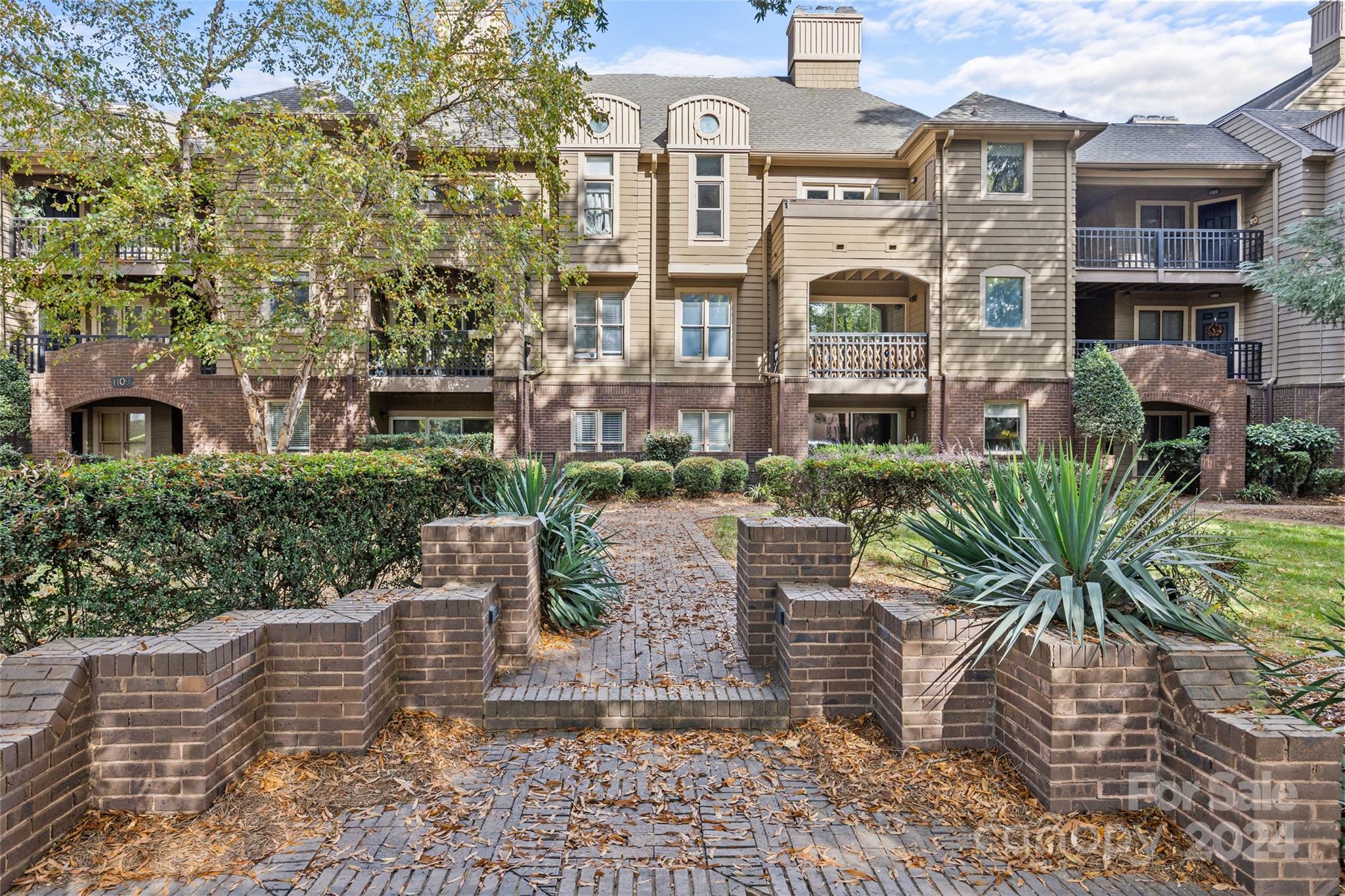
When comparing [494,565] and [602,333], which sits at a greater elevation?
[602,333]

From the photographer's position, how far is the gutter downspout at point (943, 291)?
16750 mm

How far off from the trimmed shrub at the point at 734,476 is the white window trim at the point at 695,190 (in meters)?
6.39

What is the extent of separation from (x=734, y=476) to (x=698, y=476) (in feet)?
3.40

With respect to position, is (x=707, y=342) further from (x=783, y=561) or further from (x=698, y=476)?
(x=783, y=561)

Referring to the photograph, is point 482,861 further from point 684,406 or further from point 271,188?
point 684,406

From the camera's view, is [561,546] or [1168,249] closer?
[561,546]

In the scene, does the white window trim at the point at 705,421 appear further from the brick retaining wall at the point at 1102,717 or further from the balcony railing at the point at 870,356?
the brick retaining wall at the point at 1102,717

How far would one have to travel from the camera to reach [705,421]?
18.4 m

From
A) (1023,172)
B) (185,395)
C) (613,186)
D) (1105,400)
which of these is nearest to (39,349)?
(185,395)

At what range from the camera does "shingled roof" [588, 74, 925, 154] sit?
1844 cm

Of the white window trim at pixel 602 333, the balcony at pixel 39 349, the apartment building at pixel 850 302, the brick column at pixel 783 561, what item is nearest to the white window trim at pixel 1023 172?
the apartment building at pixel 850 302

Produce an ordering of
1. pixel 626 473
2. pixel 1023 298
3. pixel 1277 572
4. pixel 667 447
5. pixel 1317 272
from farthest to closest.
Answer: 1. pixel 1023 298
2. pixel 667 447
3. pixel 626 473
4. pixel 1317 272
5. pixel 1277 572

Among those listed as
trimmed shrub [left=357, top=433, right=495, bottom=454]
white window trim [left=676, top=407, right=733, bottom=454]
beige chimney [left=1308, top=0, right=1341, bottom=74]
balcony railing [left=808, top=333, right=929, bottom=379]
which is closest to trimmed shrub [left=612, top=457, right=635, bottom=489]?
white window trim [left=676, top=407, right=733, bottom=454]

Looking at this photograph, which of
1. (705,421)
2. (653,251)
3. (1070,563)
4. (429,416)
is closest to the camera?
(1070,563)
